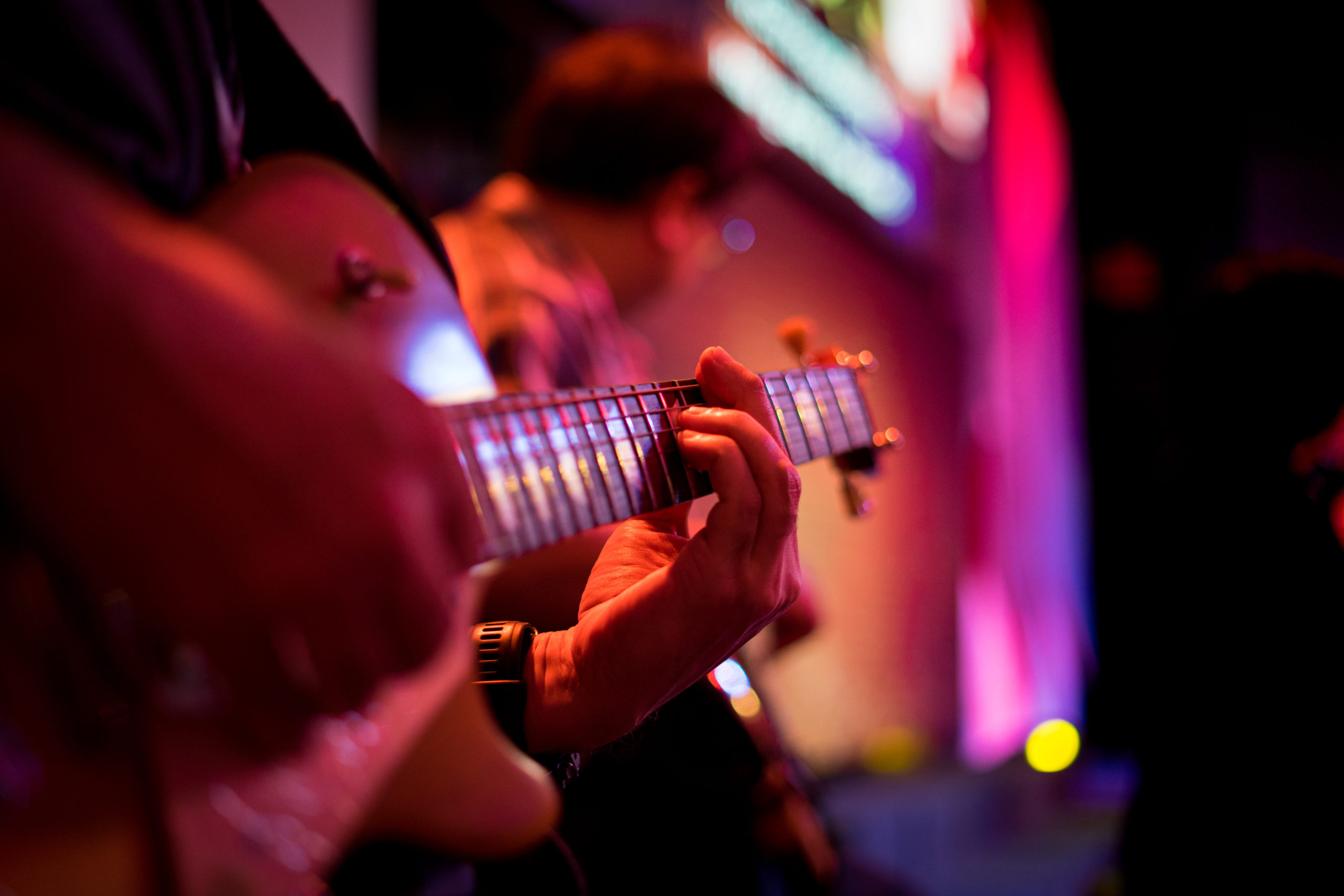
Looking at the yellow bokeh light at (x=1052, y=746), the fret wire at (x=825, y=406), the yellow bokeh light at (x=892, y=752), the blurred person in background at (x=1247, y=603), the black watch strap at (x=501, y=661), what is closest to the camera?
the black watch strap at (x=501, y=661)

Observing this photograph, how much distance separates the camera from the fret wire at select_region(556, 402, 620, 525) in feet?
1.34

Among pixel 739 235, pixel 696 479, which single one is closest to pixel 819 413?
pixel 696 479

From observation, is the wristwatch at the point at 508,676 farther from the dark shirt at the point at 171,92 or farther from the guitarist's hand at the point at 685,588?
the dark shirt at the point at 171,92

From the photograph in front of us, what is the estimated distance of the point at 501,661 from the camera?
17.7 inches

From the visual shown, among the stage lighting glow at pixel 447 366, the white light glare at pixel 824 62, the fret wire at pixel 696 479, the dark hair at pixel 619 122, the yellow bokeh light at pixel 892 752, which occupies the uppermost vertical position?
the white light glare at pixel 824 62

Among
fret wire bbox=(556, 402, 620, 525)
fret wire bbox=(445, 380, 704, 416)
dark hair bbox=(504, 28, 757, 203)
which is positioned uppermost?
dark hair bbox=(504, 28, 757, 203)

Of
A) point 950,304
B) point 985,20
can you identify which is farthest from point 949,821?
point 985,20

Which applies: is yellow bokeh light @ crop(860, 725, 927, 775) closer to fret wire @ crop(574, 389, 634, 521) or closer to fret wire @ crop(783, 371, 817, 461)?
fret wire @ crop(783, 371, 817, 461)

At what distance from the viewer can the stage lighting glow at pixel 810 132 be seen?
198cm

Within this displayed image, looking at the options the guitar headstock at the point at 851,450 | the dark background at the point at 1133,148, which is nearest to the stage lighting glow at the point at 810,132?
the dark background at the point at 1133,148

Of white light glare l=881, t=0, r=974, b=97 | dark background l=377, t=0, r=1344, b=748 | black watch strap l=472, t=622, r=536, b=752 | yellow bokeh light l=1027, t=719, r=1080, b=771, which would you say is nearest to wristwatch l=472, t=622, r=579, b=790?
black watch strap l=472, t=622, r=536, b=752

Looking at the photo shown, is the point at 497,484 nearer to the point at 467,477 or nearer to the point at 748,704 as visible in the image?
the point at 467,477

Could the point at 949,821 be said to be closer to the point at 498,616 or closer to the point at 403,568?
the point at 498,616

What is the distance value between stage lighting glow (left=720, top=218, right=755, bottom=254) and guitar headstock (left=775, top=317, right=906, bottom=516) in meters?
1.43
